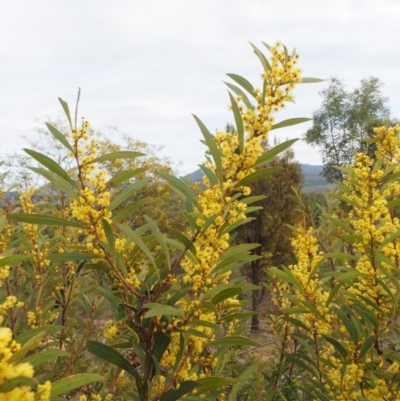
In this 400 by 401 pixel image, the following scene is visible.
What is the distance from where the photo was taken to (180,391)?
4.77 ft

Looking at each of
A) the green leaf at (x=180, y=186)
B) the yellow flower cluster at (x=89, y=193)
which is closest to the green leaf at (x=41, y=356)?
the yellow flower cluster at (x=89, y=193)

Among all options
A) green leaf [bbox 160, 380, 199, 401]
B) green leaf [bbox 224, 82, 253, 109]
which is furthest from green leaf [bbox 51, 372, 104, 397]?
green leaf [bbox 224, 82, 253, 109]

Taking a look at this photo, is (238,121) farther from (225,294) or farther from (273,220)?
(273,220)

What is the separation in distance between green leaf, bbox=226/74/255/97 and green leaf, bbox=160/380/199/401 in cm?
110

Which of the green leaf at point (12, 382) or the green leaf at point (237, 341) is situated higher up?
the green leaf at point (12, 382)

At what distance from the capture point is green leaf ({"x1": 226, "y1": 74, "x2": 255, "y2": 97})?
1.70 m

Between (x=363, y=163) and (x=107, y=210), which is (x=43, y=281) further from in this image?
(x=363, y=163)

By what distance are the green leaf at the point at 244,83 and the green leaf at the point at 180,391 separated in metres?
1.10

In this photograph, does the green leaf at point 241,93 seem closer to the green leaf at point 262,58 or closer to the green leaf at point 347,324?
the green leaf at point 262,58

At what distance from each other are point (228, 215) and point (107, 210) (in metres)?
0.45

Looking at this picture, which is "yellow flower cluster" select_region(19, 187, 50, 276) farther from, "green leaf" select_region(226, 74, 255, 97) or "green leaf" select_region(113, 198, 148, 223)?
"green leaf" select_region(226, 74, 255, 97)

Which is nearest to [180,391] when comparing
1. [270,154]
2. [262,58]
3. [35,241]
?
[270,154]

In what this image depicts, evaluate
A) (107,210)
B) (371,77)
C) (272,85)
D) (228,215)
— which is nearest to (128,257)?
(107,210)

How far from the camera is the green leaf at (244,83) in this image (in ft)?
5.57
